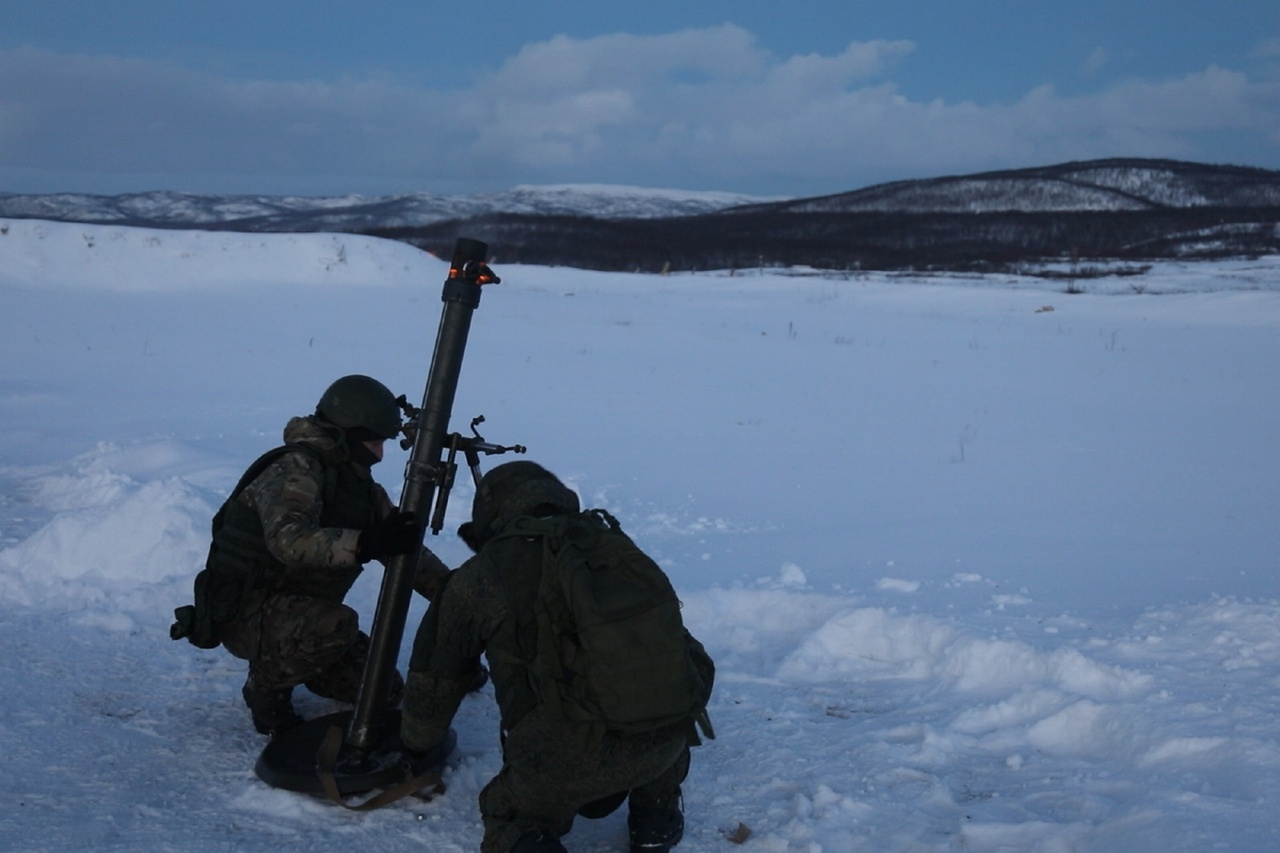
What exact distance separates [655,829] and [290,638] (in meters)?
1.51

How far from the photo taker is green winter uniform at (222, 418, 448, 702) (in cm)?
359

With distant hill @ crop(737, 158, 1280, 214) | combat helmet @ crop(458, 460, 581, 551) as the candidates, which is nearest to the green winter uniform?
combat helmet @ crop(458, 460, 581, 551)

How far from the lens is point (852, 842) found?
10.7 feet

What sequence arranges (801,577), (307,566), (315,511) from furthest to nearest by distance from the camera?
(801,577), (307,566), (315,511)

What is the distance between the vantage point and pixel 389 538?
3.33m

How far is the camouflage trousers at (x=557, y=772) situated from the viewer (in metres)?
2.95

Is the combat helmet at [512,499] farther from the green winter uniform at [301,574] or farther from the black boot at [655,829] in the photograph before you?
the black boot at [655,829]

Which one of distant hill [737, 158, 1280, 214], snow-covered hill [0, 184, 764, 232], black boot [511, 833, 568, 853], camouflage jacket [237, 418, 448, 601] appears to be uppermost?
distant hill [737, 158, 1280, 214]

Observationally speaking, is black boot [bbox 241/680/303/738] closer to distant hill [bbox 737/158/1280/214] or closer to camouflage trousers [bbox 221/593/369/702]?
camouflage trousers [bbox 221/593/369/702]

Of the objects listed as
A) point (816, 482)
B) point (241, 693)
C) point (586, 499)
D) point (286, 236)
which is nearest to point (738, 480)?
point (816, 482)

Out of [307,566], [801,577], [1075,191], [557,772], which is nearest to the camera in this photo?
[557,772]

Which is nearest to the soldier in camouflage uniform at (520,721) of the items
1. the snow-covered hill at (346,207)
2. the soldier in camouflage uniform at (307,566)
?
the soldier in camouflage uniform at (307,566)

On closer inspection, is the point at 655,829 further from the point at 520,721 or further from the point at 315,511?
the point at 315,511

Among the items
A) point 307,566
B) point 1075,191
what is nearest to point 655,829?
point 307,566
